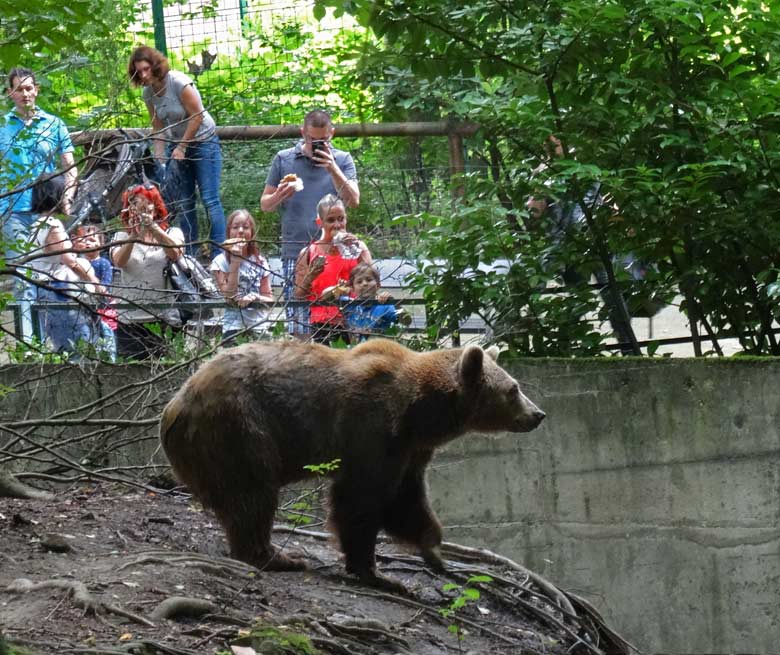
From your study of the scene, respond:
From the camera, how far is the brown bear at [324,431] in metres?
7.21

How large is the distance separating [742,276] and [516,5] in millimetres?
2649

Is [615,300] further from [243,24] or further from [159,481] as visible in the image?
[243,24]

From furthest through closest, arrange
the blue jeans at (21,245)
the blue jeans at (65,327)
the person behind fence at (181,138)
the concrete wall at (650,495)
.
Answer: the blue jeans at (65,327)
the person behind fence at (181,138)
the concrete wall at (650,495)
the blue jeans at (21,245)

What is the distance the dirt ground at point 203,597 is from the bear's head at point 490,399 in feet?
2.95

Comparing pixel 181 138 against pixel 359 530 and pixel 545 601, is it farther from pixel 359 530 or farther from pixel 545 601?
pixel 545 601

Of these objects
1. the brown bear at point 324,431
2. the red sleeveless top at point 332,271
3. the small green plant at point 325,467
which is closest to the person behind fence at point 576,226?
the red sleeveless top at point 332,271

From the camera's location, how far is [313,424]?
7406 millimetres

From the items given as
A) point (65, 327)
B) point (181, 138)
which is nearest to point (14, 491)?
point (65, 327)

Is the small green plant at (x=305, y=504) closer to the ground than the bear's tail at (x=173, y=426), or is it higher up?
closer to the ground

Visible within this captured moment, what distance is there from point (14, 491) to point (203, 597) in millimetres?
2666

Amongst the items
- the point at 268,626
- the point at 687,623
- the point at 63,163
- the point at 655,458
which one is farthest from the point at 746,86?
the point at 268,626

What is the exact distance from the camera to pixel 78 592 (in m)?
5.93

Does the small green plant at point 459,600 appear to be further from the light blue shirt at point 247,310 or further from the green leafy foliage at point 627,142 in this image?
the green leafy foliage at point 627,142

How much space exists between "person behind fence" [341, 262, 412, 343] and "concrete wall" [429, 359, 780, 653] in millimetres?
1030
